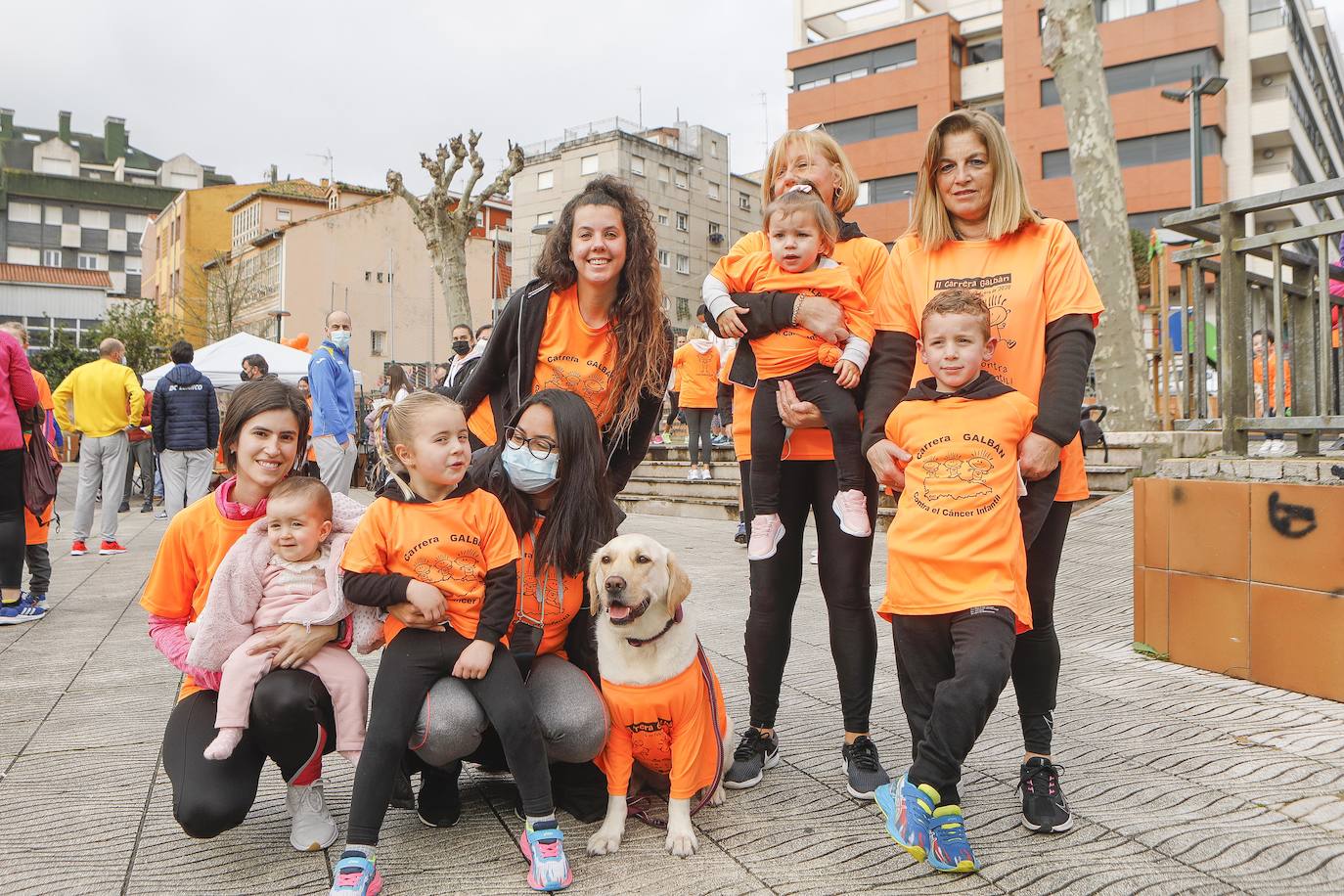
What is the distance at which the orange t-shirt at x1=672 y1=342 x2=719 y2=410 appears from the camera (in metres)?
12.6

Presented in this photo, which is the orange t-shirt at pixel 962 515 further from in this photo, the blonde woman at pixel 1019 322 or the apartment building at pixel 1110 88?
the apartment building at pixel 1110 88

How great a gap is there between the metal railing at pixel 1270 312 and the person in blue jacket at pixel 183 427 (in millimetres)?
10055

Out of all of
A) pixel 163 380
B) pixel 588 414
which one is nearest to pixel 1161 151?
pixel 163 380

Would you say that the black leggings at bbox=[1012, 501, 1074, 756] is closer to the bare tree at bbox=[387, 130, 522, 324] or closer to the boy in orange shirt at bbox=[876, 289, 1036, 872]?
the boy in orange shirt at bbox=[876, 289, 1036, 872]

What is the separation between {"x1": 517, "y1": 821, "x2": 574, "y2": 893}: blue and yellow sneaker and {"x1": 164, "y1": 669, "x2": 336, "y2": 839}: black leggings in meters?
0.79

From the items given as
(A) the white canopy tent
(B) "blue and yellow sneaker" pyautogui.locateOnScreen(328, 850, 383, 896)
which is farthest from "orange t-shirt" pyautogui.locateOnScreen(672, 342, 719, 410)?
(B) "blue and yellow sneaker" pyautogui.locateOnScreen(328, 850, 383, 896)

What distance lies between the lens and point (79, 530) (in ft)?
33.4

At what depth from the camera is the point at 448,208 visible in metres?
24.1

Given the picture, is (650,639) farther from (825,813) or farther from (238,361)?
(238,361)

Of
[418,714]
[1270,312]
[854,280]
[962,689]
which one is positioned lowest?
[418,714]

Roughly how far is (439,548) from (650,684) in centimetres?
81

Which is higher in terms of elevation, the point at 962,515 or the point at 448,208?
the point at 448,208

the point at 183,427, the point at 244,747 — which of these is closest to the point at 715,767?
the point at 244,747

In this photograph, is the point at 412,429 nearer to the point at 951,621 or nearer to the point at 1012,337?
the point at 951,621
